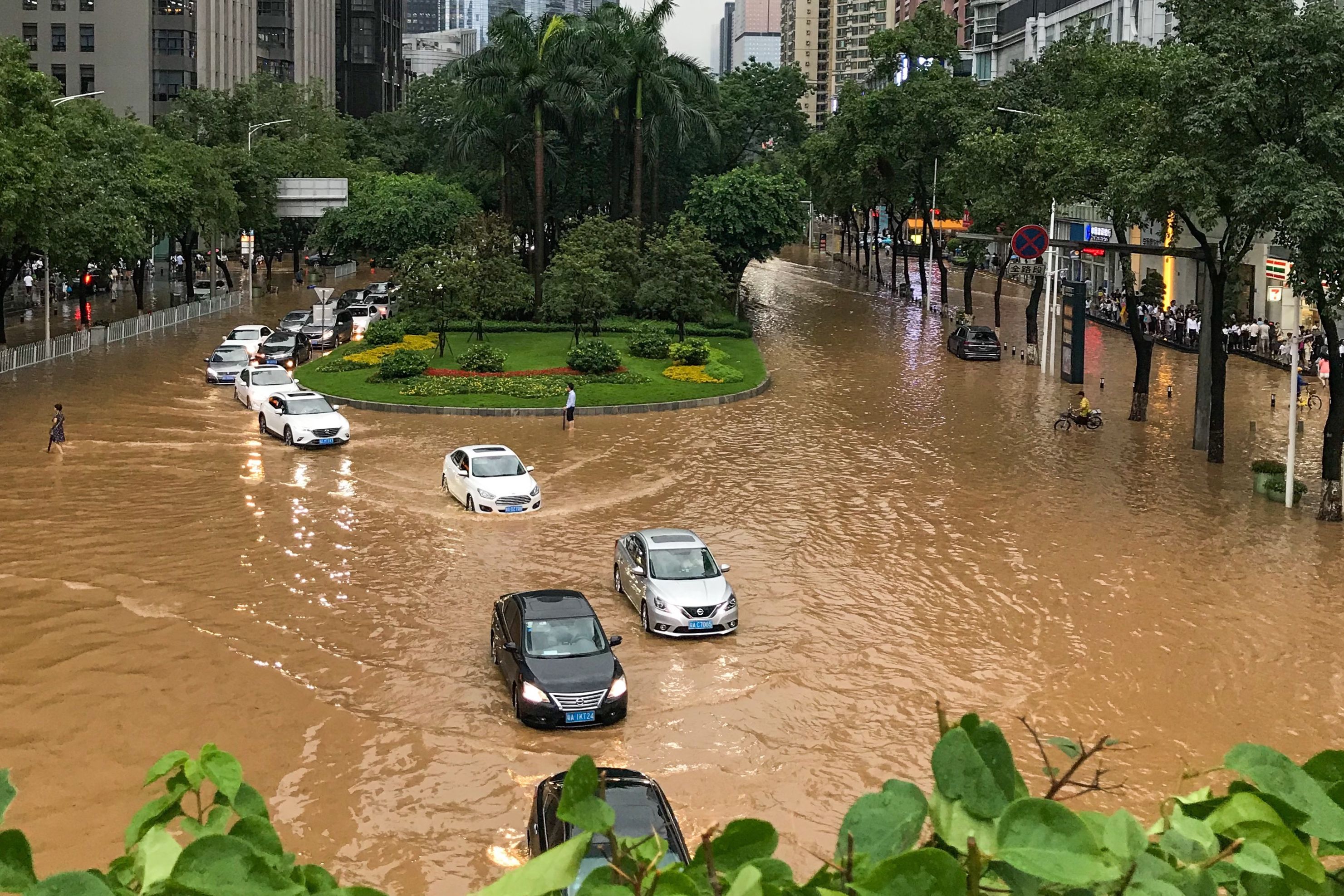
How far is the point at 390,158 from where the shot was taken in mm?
111000

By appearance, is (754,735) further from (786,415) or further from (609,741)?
(786,415)

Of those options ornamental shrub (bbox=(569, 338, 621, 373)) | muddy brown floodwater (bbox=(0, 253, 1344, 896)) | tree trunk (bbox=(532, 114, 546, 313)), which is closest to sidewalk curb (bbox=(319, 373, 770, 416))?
muddy brown floodwater (bbox=(0, 253, 1344, 896))

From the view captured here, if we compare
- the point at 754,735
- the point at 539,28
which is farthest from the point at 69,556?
the point at 539,28

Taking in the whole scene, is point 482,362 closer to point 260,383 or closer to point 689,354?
point 689,354

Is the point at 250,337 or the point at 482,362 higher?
the point at 250,337

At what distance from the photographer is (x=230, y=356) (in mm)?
46344

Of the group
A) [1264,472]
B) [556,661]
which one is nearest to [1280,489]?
[1264,472]

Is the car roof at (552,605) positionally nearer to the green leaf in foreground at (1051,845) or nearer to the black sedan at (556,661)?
the black sedan at (556,661)

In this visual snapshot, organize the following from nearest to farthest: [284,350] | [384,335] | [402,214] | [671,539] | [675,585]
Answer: [675,585] < [671,539] < [284,350] < [384,335] < [402,214]

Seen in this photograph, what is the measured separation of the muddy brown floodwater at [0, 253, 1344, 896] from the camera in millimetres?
15383

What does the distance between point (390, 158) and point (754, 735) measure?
101 metres

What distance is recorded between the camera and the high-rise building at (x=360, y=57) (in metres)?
156

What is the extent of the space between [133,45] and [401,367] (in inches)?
2799

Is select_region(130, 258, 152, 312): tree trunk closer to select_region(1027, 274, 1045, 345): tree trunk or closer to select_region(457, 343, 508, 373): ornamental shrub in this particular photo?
select_region(457, 343, 508, 373): ornamental shrub
